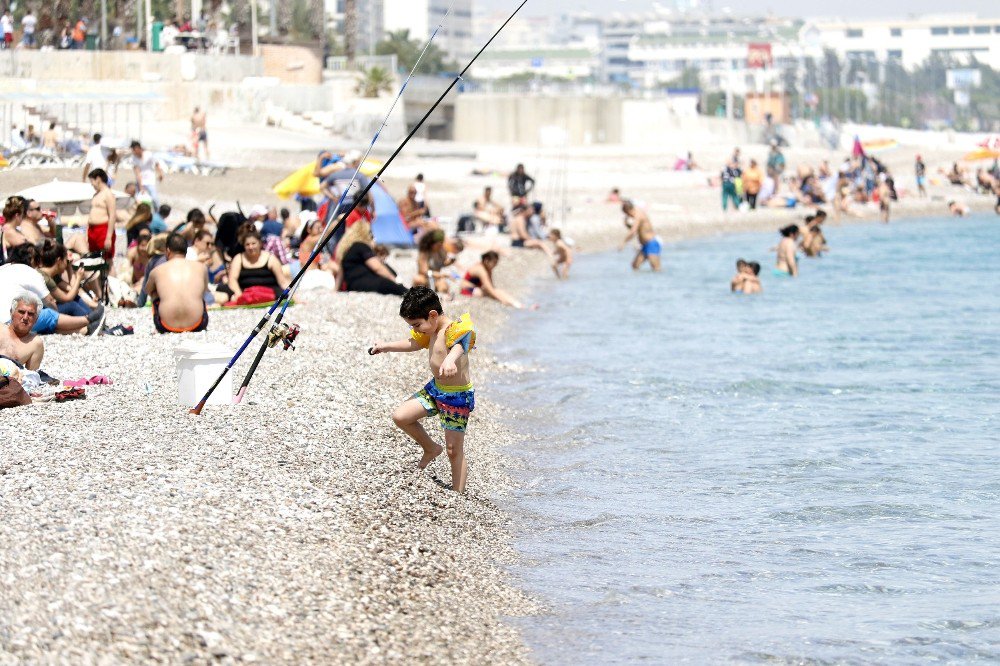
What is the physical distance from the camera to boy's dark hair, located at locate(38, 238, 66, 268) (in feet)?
33.1

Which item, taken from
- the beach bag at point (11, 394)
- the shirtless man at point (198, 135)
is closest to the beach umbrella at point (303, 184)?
the beach bag at point (11, 394)

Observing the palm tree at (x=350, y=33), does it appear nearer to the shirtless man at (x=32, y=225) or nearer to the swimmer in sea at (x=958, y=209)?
the swimmer in sea at (x=958, y=209)

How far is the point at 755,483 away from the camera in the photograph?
8625 millimetres

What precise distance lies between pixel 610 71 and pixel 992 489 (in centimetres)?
18126

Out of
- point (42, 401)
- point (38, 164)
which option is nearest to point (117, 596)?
point (42, 401)

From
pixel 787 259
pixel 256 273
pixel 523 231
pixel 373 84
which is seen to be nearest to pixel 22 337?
pixel 256 273

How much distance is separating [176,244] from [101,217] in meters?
2.55

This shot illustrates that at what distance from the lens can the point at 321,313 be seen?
12695mm

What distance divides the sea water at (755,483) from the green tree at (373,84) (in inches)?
920

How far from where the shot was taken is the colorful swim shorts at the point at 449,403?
276 inches

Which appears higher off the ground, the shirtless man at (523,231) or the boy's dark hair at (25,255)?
the boy's dark hair at (25,255)

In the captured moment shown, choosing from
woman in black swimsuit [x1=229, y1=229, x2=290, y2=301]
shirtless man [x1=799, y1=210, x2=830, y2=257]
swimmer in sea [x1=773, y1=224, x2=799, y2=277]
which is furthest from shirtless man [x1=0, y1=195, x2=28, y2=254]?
shirtless man [x1=799, y1=210, x2=830, y2=257]

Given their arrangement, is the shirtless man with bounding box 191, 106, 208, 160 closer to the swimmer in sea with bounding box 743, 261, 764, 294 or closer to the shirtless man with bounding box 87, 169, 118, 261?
the swimmer in sea with bounding box 743, 261, 764, 294

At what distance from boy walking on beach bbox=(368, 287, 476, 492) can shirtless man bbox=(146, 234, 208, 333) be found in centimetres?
385
